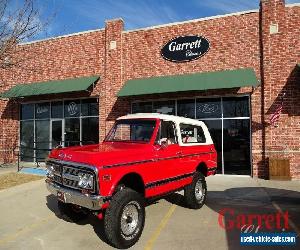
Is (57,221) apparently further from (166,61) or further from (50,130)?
(50,130)

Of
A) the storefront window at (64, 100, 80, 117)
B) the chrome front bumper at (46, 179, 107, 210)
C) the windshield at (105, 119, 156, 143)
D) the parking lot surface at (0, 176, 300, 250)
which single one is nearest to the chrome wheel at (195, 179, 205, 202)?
the parking lot surface at (0, 176, 300, 250)

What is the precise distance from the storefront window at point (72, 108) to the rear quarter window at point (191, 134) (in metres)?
10.5

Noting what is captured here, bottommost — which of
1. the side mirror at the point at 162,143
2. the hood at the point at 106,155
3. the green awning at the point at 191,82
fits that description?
the hood at the point at 106,155

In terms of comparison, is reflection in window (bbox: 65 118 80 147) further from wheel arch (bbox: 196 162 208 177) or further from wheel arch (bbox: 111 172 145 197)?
wheel arch (bbox: 111 172 145 197)

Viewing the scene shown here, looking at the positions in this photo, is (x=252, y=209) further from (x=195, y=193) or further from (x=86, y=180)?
(x=86, y=180)

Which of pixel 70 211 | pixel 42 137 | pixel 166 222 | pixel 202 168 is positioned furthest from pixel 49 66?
pixel 166 222

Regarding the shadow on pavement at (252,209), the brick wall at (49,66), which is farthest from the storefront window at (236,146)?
the brick wall at (49,66)

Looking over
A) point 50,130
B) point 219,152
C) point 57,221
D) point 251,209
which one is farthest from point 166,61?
point 57,221

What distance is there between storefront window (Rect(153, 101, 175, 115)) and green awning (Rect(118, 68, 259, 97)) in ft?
3.91

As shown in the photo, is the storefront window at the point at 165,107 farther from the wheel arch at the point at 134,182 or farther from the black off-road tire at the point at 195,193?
the wheel arch at the point at 134,182

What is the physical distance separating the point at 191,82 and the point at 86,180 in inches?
383

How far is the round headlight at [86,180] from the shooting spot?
18.5 feet

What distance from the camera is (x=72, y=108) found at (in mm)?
18250

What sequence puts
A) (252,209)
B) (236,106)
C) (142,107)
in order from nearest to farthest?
(252,209), (236,106), (142,107)
